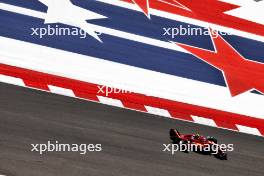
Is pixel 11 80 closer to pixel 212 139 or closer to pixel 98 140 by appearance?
pixel 98 140

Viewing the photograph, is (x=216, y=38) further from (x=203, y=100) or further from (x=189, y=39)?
(x=203, y=100)

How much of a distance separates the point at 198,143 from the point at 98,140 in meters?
1.44

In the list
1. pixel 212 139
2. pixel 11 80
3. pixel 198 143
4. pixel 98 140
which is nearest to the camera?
pixel 98 140

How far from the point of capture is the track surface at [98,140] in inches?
279

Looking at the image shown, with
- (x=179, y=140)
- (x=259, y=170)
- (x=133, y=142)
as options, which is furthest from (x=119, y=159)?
(x=259, y=170)

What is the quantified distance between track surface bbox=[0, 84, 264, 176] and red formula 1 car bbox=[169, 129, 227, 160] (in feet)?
0.34

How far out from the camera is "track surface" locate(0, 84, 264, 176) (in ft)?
23.3

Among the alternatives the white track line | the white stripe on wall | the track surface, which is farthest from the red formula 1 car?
the white track line

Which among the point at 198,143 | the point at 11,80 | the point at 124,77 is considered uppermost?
the point at 124,77

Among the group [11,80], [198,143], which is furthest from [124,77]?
[11,80]

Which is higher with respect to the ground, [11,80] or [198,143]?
[11,80]

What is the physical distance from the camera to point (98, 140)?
25.3 feet

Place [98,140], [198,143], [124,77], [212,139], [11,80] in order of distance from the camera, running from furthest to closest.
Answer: [124,77], [11,80], [212,139], [198,143], [98,140]

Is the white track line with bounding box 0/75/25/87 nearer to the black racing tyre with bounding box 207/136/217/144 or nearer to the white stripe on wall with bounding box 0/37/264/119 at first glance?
the white stripe on wall with bounding box 0/37/264/119
